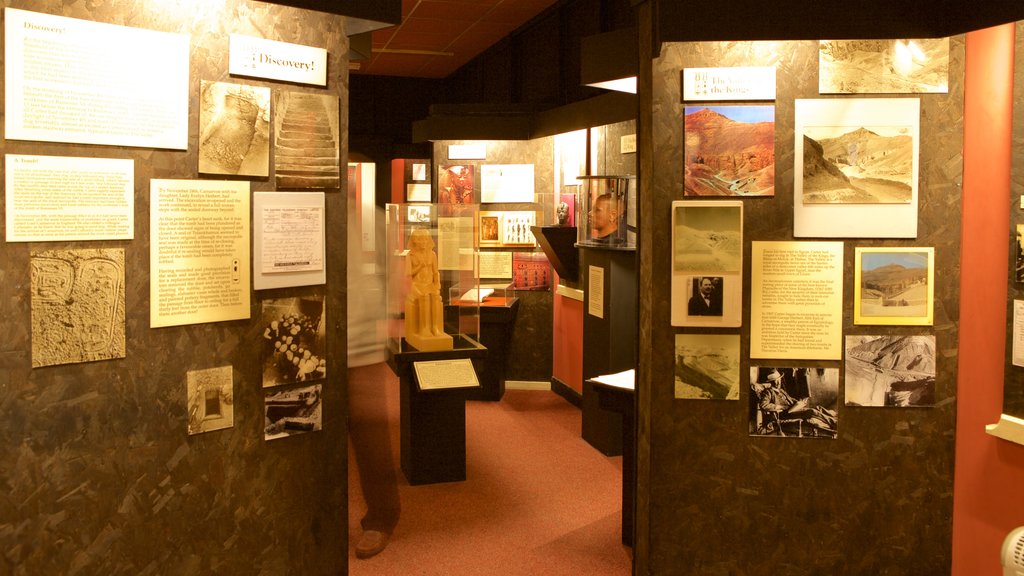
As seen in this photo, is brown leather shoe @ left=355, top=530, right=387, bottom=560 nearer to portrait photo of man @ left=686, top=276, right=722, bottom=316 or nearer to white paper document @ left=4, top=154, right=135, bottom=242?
portrait photo of man @ left=686, top=276, right=722, bottom=316

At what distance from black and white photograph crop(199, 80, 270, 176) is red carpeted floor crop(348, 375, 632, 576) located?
2240mm

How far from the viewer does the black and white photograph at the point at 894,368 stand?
2.98 metres

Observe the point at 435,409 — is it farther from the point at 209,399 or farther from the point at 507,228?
the point at 507,228

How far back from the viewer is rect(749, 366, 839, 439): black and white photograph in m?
3.01

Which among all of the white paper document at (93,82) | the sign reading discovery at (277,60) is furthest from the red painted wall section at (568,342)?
the white paper document at (93,82)

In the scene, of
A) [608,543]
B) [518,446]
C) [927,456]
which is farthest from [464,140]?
[927,456]

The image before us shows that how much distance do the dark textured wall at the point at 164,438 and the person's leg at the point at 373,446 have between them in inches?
64.8

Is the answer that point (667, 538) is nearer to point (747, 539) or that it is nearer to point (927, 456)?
point (747, 539)

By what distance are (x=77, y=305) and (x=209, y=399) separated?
0.48 metres

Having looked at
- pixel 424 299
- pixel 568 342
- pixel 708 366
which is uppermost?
pixel 424 299

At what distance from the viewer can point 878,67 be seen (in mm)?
2924

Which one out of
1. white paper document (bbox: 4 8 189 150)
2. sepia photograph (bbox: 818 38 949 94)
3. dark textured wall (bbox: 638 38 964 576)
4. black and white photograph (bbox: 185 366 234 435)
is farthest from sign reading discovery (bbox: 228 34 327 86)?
sepia photograph (bbox: 818 38 949 94)

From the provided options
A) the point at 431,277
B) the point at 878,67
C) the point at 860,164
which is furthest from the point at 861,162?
the point at 431,277

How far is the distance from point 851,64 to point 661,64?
2.17ft
